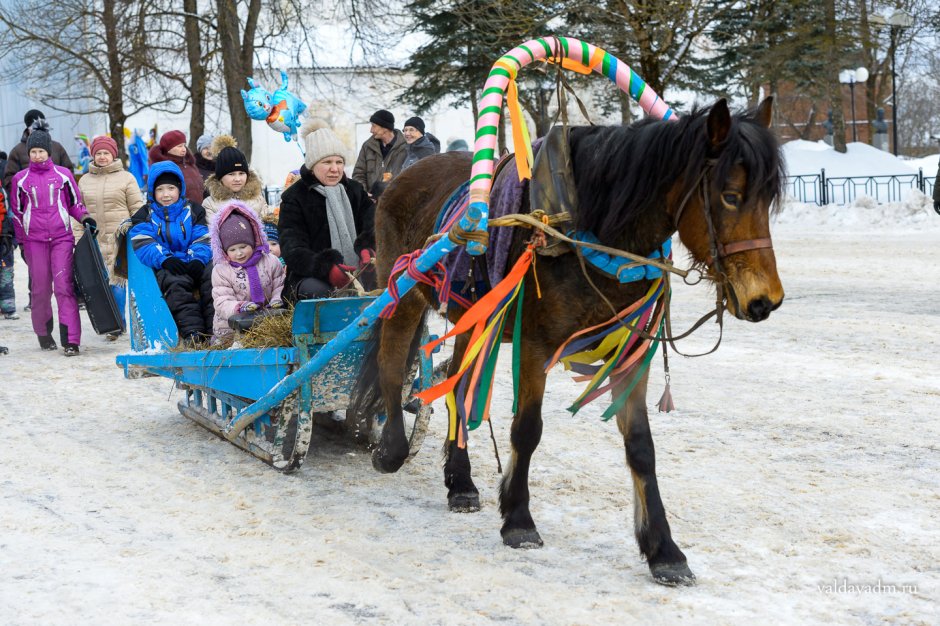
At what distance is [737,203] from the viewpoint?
11.1 ft

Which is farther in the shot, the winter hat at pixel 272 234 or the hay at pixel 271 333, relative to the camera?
the winter hat at pixel 272 234

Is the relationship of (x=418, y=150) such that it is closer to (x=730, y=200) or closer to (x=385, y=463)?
(x=385, y=463)

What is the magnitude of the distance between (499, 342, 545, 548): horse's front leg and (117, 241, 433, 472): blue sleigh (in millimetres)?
970

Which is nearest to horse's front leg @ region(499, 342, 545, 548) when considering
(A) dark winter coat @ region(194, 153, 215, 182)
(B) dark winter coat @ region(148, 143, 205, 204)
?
(B) dark winter coat @ region(148, 143, 205, 204)

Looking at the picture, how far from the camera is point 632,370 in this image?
3.97 meters

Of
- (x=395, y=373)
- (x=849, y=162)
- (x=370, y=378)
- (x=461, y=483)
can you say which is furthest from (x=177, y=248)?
(x=849, y=162)

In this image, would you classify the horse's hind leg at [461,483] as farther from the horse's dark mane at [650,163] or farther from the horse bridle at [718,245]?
the horse bridle at [718,245]

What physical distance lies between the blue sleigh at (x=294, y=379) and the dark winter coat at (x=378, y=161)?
4964mm

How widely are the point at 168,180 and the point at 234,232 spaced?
4.62 ft

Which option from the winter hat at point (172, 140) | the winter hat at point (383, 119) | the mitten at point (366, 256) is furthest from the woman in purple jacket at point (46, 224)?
the mitten at point (366, 256)

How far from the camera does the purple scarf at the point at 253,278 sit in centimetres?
572

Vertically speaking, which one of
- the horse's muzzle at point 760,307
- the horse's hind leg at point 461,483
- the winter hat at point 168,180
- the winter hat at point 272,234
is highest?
the winter hat at point 168,180

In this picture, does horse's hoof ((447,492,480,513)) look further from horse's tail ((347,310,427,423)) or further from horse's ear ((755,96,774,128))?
horse's ear ((755,96,774,128))

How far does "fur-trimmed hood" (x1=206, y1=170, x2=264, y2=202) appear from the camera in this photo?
764cm
